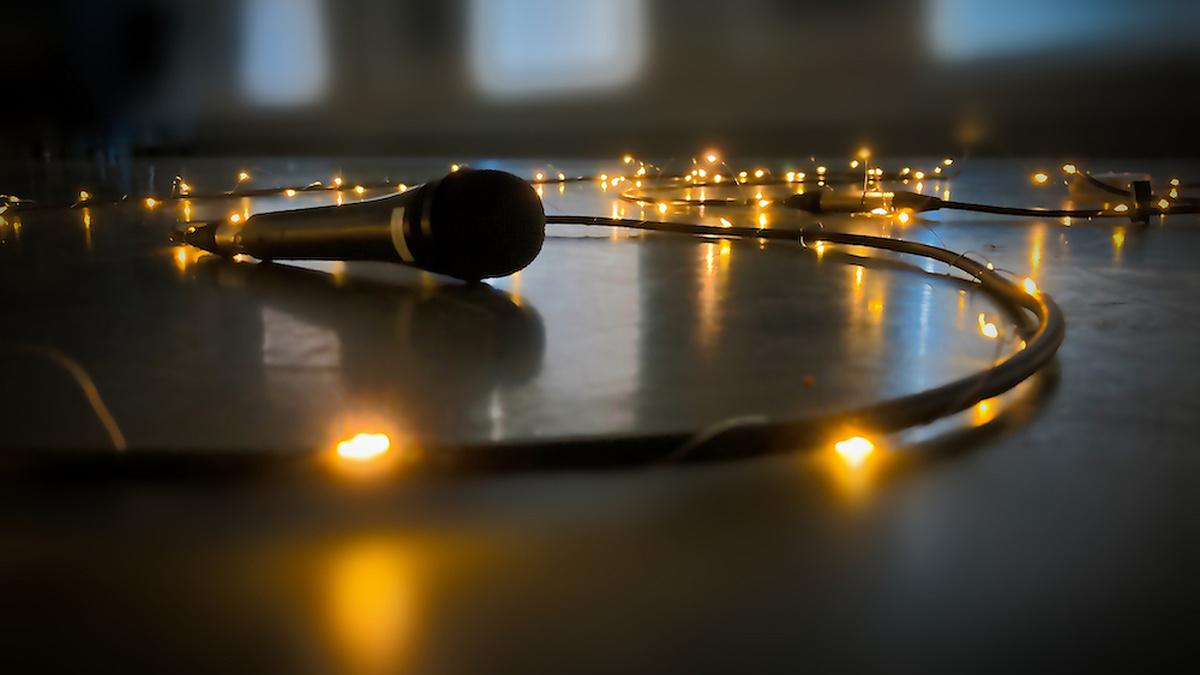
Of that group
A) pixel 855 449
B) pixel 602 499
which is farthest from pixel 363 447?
pixel 855 449

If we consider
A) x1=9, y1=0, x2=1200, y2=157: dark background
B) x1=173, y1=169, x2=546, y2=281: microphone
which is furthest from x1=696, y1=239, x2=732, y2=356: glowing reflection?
x1=9, y1=0, x2=1200, y2=157: dark background

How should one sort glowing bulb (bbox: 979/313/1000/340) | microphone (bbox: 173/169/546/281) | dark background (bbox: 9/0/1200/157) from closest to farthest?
glowing bulb (bbox: 979/313/1000/340)
microphone (bbox: 173/169/546/281)
dark background (bbox: 9/0/1200/157)

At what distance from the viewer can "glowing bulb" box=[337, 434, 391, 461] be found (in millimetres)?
871

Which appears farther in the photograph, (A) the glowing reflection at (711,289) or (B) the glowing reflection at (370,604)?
(A) the glowing reflection at (711,289)

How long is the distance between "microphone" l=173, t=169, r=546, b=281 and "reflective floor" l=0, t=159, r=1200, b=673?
0.08m

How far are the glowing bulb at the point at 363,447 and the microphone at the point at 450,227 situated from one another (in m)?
0.92

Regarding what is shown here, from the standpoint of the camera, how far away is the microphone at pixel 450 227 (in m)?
1.74

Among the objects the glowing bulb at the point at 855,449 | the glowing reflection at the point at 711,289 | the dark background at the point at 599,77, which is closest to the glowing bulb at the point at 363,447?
the glowing bulb at the point at 855,449

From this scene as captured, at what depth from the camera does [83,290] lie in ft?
6.05

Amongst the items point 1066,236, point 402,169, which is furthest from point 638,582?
point 402,169

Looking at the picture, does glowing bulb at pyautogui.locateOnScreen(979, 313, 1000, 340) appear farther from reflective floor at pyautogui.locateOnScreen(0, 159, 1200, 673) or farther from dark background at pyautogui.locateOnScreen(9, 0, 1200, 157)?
dark background at pyautogui.locateOnScreen(9, 0, 1200, 157)

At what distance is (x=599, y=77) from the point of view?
7.66 metres

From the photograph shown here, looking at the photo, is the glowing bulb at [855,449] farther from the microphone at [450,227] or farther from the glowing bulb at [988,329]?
the microphone at [450,227]

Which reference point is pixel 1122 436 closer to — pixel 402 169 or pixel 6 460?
pixel 6 460
